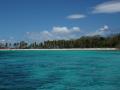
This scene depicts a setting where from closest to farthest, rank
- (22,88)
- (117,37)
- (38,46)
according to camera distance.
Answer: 1. (22,88)
2. (117,37)
3. (38,46)

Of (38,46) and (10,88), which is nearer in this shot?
(10,88)

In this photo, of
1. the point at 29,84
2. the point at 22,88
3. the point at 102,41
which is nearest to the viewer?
the point at 22,88

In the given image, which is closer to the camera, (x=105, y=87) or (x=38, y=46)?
(x=105, y=87)

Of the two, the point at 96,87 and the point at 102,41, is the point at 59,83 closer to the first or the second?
the point at 96,87

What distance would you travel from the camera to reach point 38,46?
608 ft

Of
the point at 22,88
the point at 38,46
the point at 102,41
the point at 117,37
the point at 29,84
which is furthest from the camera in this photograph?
the point at 38,46

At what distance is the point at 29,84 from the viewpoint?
18719 mm

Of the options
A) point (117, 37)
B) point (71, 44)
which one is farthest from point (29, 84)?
point (71, 44)

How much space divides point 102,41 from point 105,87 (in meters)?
148

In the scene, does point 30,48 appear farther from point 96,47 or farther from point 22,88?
point 22,88

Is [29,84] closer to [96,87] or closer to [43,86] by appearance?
[43,86]

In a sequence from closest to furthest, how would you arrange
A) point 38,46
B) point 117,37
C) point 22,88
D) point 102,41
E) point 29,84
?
point 22,88 → point 29,84 → point 117,37 → point 102,41 → point 38,46

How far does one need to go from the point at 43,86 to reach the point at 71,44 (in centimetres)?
15057

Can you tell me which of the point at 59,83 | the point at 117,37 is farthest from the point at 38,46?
the point at 59,83
